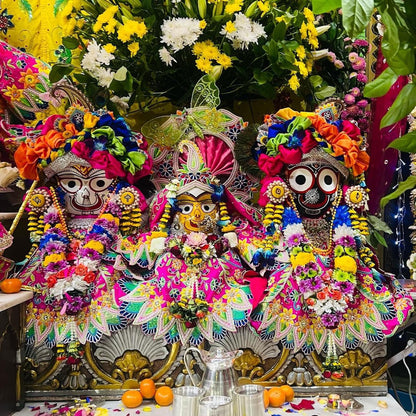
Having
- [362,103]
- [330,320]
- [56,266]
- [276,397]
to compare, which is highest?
[362,103]

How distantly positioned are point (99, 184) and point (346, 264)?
0.97 m

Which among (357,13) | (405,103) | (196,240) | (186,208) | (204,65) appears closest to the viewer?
(357,13)

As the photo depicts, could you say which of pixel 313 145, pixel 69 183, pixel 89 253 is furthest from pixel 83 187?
pixel 313 145

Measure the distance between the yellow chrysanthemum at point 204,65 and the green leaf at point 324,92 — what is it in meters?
0.55

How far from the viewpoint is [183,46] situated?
1961 millimetres

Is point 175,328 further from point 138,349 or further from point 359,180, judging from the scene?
point 359,180

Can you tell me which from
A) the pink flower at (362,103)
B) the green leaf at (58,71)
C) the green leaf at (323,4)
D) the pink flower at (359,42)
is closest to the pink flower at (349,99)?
the pink flower at (362,103)

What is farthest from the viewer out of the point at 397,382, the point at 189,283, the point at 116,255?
the point at 397,382

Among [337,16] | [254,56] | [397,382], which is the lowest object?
[397,382]

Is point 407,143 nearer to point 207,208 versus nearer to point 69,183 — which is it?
point 207,208

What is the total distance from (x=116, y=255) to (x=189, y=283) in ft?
1.04

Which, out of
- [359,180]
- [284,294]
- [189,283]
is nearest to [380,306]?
[284,294]

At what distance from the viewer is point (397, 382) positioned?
2.37m

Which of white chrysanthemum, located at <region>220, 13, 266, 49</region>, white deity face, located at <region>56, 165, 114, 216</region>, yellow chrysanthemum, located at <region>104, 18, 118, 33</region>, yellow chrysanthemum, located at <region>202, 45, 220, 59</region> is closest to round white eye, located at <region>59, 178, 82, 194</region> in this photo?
white deity face, located at <region>56, 165, 114, 216</region>
